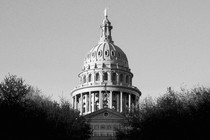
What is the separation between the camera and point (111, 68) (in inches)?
7116

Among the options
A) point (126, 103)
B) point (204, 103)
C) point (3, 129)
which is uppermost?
point (126, 103)

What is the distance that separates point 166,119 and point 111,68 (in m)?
98.6

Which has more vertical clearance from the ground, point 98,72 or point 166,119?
point 98,72

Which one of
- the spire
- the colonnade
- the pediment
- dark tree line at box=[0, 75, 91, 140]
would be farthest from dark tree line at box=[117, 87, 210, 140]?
the spire

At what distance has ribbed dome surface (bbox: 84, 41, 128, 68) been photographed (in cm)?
18388

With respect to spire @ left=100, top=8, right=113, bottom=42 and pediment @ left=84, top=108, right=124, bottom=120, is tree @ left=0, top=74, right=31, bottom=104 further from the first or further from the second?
spire @ left=100, top=8, right=113, bottom=42

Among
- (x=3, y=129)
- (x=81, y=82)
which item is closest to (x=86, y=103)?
(x=81, y=82)

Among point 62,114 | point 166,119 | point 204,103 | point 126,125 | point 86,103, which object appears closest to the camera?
point 204,103

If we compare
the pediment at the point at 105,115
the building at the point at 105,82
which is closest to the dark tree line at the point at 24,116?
the pediment at the point at 105,115

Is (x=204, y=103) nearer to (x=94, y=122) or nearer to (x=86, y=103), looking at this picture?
(x=94, y=122)

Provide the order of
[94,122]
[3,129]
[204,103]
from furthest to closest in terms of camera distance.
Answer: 1. [94,122]
2. [204,103]
3. [3,129]

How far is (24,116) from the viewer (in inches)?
2872

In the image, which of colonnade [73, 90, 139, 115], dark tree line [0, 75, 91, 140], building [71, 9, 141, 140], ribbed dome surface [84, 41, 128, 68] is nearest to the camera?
dark tree line [0, 75, 91, 140]

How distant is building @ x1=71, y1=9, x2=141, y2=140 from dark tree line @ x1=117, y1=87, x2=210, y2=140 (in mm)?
76853
